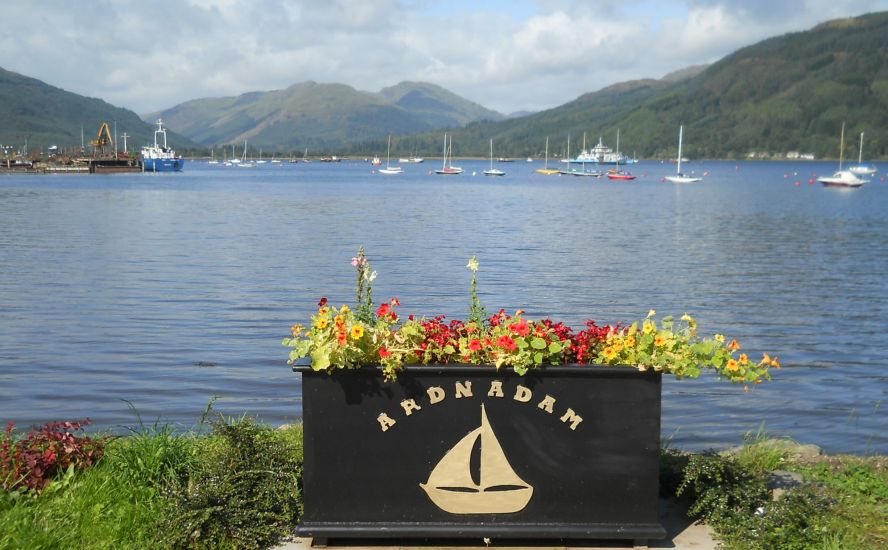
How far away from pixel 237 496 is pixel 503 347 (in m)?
1.97

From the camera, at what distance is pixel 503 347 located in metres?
5.69

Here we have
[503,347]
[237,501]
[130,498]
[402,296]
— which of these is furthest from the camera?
[402,296]

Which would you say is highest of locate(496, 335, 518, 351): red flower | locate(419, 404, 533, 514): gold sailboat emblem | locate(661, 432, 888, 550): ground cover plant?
locate(496, 335, 518, 351): red flower

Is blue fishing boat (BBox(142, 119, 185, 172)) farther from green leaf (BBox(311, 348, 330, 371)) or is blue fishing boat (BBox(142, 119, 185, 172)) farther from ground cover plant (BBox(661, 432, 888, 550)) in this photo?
green leaf (BBox(311, 348, 330, 371))

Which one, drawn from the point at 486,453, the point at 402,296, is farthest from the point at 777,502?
the point at 402,296

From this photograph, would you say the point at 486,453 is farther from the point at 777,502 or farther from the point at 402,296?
the point at 402,296

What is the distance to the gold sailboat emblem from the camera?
227 inches

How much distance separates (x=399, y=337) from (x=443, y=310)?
14953 mm

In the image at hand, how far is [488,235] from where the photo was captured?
143ft

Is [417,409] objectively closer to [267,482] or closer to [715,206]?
[267,482]

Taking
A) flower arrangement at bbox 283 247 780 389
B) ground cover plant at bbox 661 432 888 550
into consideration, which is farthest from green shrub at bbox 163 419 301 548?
ground cover plant at bbox 661 432 888 550

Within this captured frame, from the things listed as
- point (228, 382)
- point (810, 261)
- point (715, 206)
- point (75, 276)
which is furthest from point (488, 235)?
point (715, 206)

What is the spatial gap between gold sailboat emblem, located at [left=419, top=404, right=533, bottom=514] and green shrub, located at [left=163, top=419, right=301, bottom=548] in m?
1.05

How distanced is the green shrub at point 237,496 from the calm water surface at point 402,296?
482 cm
